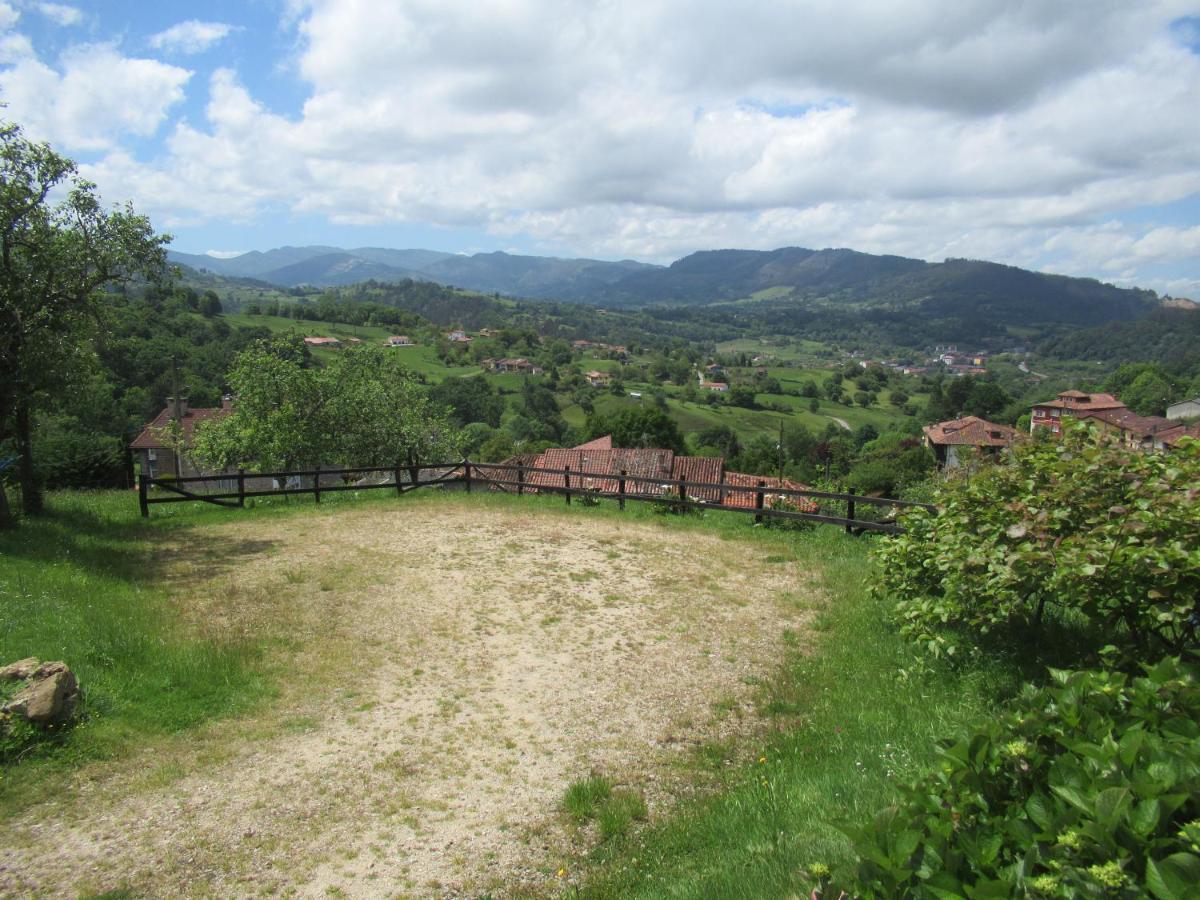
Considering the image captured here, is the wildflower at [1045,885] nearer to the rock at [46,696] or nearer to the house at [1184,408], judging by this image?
the rock at [46,696]

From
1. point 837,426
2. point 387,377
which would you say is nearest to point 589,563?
Result: point 387,377

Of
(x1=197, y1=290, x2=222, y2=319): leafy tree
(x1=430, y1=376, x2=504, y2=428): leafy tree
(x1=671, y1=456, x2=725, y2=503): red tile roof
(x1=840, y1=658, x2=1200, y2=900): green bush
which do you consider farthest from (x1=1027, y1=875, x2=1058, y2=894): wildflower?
(x1=197, y1=290, x2=222, y2=319): leafy tree

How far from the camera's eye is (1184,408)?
7700cm

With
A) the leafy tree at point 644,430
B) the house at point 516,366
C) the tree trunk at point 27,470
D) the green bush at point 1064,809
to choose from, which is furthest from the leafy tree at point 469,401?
the green bush at point 1064,809

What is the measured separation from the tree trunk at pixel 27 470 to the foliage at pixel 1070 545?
13.8m

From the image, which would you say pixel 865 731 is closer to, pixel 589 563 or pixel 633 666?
pixel 633 666

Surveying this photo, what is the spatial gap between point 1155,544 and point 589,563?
26.0 feet

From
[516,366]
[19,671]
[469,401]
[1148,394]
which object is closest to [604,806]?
[19,671]

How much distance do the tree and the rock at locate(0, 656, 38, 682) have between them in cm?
705

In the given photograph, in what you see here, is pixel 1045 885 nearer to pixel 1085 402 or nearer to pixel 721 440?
pixel 721 440

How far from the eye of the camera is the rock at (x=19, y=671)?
587cm

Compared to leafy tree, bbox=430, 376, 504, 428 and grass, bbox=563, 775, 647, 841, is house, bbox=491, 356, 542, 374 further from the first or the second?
grass, bbox=563, 775, 647, 841

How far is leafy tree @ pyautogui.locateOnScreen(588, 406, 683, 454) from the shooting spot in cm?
6812

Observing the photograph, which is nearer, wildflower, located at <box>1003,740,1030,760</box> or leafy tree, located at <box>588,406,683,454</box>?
wildflower, located at <box>1003,740,1030,760</box>
